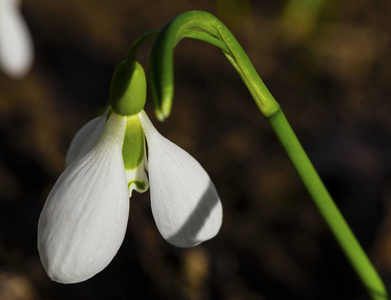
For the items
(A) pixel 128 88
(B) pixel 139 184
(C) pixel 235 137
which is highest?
(A) pixel 128 88

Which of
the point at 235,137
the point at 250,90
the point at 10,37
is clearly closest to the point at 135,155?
the point at 250,90

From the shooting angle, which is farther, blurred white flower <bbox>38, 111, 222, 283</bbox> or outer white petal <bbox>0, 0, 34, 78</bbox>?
outer white petal <bbox>0, 0, 34, 78</bbox>

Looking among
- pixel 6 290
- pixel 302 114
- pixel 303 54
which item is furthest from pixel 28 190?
pixel 303 54

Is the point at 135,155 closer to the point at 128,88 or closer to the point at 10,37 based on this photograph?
the point at 128,88

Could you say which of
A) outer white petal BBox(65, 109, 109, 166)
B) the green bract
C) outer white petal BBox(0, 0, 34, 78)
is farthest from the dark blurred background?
the green bract

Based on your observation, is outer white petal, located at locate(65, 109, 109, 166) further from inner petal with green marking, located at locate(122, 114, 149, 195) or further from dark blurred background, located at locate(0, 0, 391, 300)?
dark blurred background, located at locate(0, 0, 391, 300)

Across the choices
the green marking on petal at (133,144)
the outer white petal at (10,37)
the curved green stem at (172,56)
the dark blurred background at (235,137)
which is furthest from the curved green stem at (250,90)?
the outer white petal at (10,37)

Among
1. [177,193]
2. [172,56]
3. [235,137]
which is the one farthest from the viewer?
[235,137]
